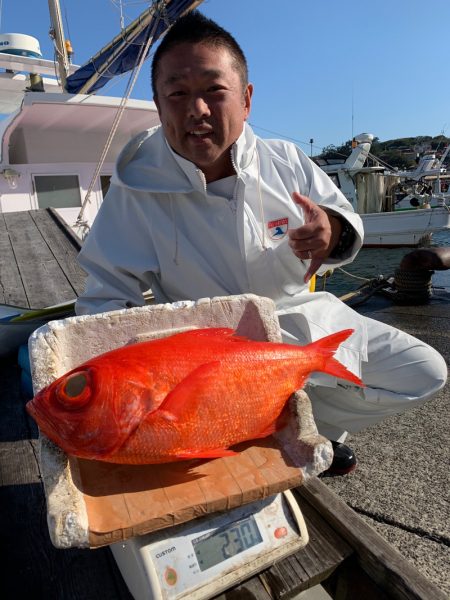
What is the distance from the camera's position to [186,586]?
1321mm

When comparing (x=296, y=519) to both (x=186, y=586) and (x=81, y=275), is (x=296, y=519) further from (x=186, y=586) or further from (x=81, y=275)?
(x=81, y=275)

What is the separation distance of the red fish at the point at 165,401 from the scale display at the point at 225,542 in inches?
12.3

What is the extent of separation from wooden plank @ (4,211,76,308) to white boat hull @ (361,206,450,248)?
2014 cm

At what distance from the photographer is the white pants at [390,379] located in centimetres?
250

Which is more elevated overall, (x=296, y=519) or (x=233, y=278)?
(x=233, y=278)

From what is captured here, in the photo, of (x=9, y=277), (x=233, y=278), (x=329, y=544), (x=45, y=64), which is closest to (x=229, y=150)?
(x=233, y=278)

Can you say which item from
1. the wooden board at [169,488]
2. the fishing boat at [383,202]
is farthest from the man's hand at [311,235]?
the fishing boat at [383,202]

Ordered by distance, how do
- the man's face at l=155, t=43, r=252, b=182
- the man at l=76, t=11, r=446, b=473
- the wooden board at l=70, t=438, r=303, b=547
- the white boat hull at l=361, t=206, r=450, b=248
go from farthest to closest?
the white boat hull at l=361, t=206, r=450, b=248 → the man at l=76, t=11, r=446, b=473 → the man's face at l=155, t=43, r=252, b=182 → the wooden board at l=70, t=438, r=303, b=547

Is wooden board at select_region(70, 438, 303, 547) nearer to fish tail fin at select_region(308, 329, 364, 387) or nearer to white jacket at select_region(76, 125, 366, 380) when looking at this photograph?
fish tail fin at select_region(308, 329, 364, 387)

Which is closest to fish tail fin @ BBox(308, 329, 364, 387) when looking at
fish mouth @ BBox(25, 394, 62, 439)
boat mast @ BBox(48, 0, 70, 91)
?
fish mouth @ BBox(25, 394, 62, 439)

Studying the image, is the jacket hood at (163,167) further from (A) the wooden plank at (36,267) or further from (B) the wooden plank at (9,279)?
(B) the wooden plank at (9,279)

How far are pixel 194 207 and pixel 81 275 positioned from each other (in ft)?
11.7

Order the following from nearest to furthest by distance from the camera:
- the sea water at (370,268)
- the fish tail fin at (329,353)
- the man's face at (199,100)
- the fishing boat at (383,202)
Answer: the fish tail fin at (329,353) → the man's face at (199,100) → the sea water at (370,268) → the fishing boat at (383,202)

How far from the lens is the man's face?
2.09 meters
